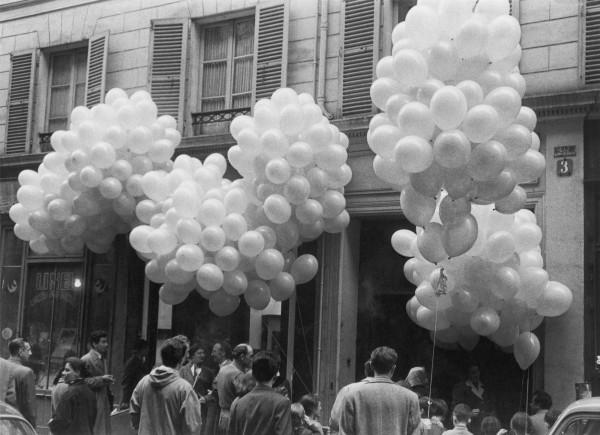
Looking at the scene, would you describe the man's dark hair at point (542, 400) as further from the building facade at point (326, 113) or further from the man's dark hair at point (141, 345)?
the man's dark hair at point (141, 345)

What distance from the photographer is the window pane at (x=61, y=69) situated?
9.28m

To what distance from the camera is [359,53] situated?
819cm

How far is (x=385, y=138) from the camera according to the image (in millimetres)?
6016

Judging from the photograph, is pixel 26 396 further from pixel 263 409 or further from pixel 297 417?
pixel 263 409

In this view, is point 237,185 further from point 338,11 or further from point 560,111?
point 560,111

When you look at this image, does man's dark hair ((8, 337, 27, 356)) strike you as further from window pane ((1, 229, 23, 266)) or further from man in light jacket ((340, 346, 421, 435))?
man in light jacket ((340, 346, 421, 435))

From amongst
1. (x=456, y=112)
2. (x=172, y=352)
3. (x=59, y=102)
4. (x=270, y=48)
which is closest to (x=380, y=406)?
(x=172, y=352)

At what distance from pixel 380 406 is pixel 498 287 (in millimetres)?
2200

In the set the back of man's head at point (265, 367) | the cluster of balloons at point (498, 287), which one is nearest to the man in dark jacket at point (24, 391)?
the back of man's head at point (265, 367)

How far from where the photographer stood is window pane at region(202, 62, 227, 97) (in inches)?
344

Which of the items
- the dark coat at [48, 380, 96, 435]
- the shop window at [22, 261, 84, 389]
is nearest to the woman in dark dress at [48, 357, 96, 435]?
the dark coat at [48, 380, 96, 435]

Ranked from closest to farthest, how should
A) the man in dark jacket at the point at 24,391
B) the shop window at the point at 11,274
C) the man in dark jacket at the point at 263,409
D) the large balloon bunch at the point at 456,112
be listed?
the man in dark jacket at the point at 263,409
the large balloon bunch at the point at 456,112
the man in dark jacket at the point at 24,391
the shop window at the point at 11,274

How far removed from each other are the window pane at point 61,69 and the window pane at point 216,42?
65.1 inches

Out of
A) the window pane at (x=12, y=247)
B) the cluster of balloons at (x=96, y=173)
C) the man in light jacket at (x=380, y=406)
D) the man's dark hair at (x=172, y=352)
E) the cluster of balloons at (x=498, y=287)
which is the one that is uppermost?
the cluster of balloons at (x=96, y=173)
